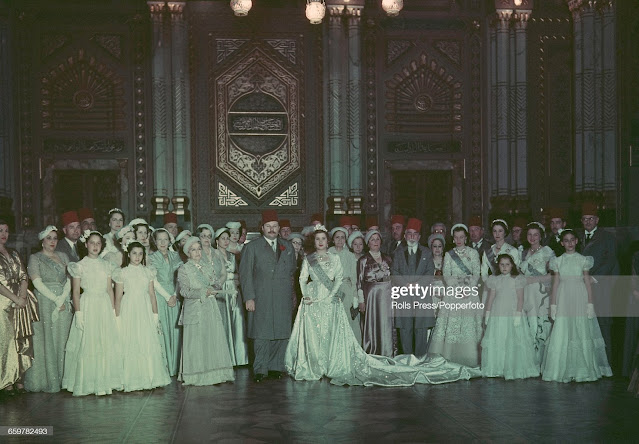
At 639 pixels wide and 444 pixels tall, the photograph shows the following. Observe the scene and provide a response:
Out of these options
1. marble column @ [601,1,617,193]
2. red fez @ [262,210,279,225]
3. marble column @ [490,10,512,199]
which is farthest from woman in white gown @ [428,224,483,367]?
marble column @ [490,10,512,199]

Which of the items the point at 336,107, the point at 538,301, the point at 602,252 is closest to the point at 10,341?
the point at 538,301

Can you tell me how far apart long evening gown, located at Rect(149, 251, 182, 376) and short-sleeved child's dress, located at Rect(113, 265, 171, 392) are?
0.75 metres

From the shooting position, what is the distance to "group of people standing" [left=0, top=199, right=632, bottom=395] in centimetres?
797

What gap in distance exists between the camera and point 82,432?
6.22 m

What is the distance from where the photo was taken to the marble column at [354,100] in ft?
Answer: 44.8

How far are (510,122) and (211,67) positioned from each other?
16.2 ft

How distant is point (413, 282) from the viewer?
9477 millimetres

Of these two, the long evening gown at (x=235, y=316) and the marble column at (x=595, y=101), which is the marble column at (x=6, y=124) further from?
the marble column at (x=595, y=101)

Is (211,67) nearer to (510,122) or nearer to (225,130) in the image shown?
(225,130)

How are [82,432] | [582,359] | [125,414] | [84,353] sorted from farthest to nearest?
[582,359], [84,353], [125,414], [82,432]

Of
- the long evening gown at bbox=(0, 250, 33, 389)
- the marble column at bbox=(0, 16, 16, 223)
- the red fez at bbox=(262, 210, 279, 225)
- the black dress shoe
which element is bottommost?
the black dress shoe

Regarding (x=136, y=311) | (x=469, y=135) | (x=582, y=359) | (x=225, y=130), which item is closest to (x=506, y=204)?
(x=469, y=135)

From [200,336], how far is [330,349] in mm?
1320

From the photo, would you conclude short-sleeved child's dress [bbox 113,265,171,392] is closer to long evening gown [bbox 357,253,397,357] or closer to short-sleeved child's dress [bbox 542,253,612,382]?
long evening gown [bbox 357,253,397,357]
